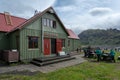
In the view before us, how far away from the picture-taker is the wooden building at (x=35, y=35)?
14.6m

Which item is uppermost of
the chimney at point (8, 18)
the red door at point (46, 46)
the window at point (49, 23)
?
the chimney at point (8, 18)

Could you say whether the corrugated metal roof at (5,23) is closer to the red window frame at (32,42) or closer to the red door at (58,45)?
the red window frame at (32,42)

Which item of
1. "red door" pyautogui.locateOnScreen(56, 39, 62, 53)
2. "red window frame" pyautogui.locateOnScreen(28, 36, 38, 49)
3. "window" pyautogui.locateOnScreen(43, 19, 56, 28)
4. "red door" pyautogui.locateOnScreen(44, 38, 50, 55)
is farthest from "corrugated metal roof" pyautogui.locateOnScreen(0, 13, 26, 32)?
"red door" pyautogui.locateOnScreen(56, 39, 62, 53)

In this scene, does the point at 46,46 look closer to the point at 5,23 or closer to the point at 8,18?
the point at 5,23

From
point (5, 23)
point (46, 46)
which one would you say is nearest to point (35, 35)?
point (46, 46)

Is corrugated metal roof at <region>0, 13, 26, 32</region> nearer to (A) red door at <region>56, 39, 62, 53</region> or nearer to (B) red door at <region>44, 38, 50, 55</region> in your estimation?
(B) red door at <region>44, 38, 50, 55</region>

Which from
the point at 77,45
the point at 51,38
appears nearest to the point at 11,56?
the point at 51,38

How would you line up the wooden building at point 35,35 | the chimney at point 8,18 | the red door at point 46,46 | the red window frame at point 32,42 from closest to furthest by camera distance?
the wooden building at point 35,35 < the red window frame at point 32,42 < the red door at point 46,46 < the chimney at point 8,18

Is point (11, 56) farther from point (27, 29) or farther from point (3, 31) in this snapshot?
point (3, 31)

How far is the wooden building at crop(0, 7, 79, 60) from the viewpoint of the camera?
14.6 meters

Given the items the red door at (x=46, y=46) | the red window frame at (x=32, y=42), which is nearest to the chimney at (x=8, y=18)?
the red window frame at (x=32, y=42)

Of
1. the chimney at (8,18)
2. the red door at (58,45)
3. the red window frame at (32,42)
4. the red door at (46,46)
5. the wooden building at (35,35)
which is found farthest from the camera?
the red door at (58,45)

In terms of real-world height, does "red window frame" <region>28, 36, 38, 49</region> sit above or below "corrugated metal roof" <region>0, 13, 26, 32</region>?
below

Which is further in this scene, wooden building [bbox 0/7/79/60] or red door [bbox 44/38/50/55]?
red door [bbox 44/38/50/55]
